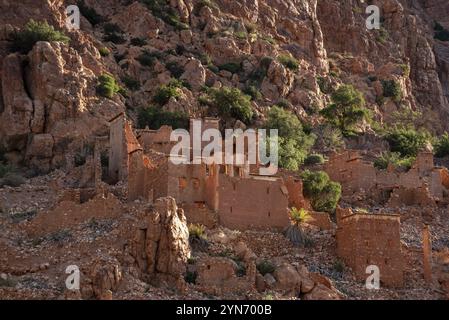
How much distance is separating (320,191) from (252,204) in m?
6.01

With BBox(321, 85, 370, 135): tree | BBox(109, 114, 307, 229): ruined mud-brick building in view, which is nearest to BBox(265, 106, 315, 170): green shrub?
BBox(321, 85, 370, 135): tree

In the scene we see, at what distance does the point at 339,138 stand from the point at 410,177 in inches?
383

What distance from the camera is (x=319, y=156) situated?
2231 inches

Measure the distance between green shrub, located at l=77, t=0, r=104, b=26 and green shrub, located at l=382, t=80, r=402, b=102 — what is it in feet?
67.0

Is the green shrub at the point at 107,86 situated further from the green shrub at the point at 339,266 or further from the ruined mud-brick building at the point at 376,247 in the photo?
the green shrub at the point at 339,266

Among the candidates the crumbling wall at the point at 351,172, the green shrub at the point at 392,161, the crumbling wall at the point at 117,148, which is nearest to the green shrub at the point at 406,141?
the green shrub at the point at 392,161

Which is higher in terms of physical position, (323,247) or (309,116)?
(309,116)

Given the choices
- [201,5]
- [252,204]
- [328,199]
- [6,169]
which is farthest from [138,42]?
[252,204]

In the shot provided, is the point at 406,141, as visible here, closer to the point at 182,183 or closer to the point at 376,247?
the point at 376,247

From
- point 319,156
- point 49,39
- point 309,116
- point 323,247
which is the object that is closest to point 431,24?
point 309,116

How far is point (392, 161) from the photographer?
190ft

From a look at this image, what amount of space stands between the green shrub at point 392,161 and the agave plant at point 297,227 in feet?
40.7
